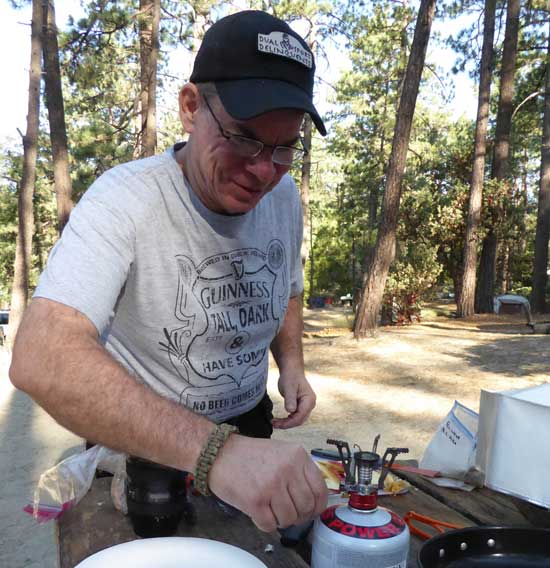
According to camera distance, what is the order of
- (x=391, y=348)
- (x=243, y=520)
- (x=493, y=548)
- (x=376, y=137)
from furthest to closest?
(x=376, y=137) → (x=391, y=348) → (x=243, y=520) → (x=493, y=548)

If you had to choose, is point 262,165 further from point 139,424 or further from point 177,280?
point 139,424

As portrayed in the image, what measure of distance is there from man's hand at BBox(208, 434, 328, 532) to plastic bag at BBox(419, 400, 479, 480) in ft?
2.70

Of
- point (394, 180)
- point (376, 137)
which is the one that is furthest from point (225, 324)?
point (376, 137)

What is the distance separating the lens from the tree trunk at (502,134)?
1431 cm

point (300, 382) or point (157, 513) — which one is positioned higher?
point (300, 382)

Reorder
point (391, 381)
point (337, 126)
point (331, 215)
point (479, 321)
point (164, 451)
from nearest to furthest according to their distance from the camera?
point (164, 451)
point (391, 381)
point (479, 321)
point (337, 126)
point (331, 215)

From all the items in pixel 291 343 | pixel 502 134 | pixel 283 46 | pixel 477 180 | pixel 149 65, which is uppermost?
pixel 149 65

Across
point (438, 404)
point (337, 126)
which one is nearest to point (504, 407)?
point (438, 404)

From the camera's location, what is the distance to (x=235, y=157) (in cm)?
143

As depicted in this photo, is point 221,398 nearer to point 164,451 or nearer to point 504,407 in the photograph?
point 164,451

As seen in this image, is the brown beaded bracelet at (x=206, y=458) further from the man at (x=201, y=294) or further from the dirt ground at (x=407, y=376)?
the dirt ground at (x=407, y=376)

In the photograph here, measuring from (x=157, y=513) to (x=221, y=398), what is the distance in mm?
493

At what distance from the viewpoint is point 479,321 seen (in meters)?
13.2

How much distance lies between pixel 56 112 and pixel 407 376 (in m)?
7.82
